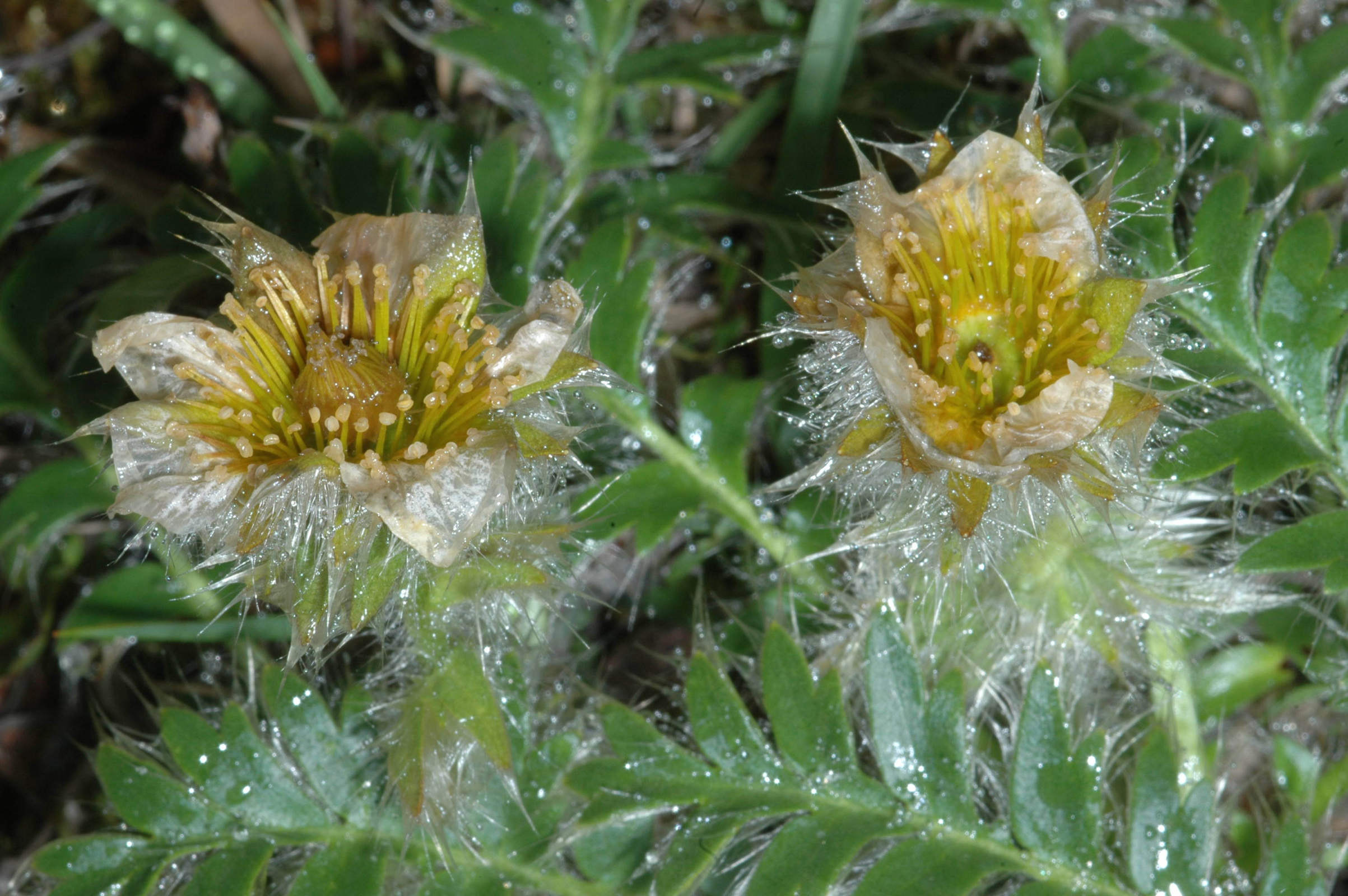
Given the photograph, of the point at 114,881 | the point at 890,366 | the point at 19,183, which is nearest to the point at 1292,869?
the point at 890,366

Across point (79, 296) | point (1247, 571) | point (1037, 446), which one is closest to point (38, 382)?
point (79, 296)

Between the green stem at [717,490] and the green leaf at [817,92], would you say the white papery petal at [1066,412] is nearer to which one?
the green stem at [717,490]

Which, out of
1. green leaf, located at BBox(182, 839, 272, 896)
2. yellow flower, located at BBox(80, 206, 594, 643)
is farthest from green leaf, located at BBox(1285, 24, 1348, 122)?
green leaf, located at BBox(182, 839, 272, 896)

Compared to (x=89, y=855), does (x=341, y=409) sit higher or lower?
higher

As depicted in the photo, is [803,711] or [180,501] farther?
[803,711]

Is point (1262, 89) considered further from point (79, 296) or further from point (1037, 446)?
point (79, 296)

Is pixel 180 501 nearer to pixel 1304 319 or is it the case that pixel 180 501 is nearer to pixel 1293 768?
pixel 1304 319

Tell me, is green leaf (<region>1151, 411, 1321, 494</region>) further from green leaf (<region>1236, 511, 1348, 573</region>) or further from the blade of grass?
the blade of grass
